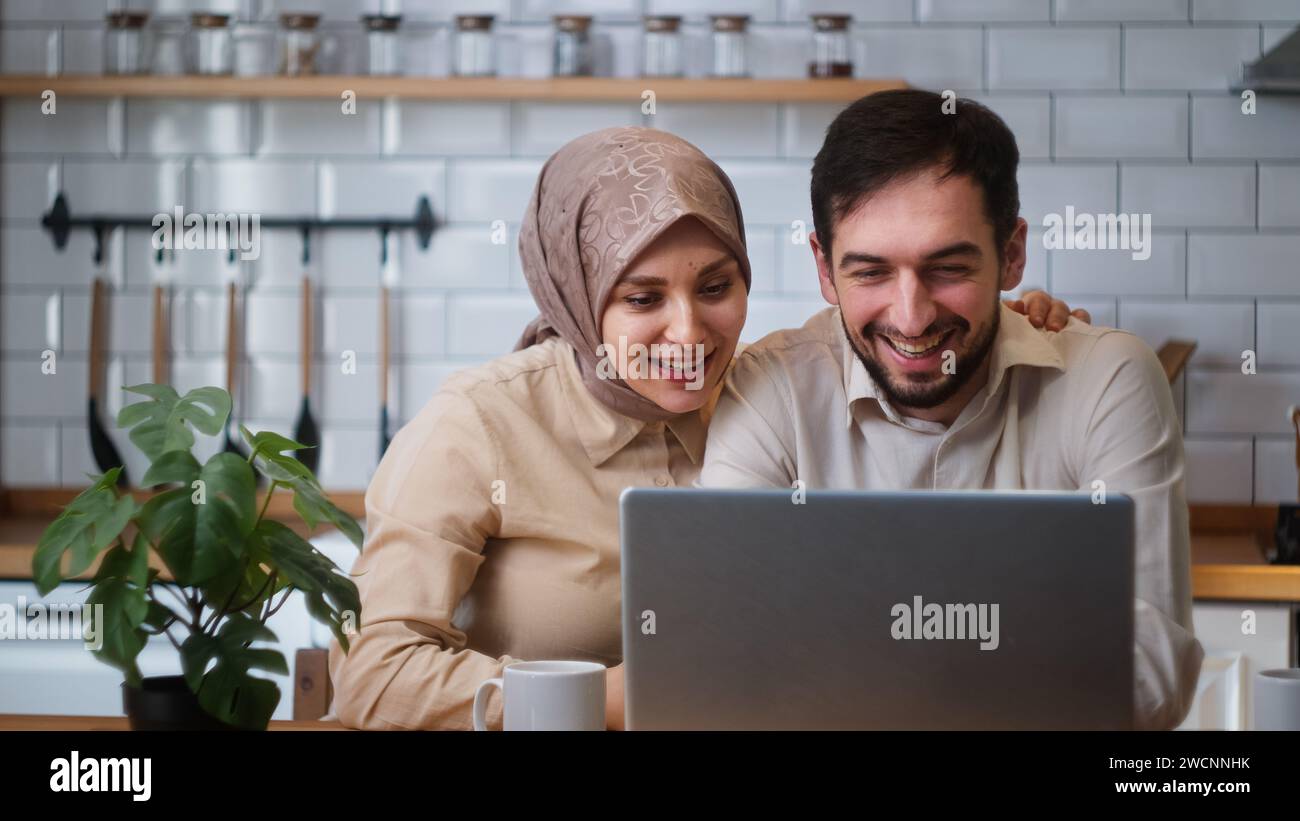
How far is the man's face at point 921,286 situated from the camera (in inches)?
58.7

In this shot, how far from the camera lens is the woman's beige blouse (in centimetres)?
Answer: 149

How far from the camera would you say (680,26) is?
2.73 metres

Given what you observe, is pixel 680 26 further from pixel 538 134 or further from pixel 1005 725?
pixel 1005 725

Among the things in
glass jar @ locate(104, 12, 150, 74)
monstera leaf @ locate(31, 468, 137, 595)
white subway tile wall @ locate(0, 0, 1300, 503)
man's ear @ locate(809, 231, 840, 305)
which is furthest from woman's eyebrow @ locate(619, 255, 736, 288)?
glass jar @ locate(104, 12, 150, 74)

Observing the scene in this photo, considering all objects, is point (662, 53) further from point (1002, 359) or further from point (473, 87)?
point (1002, 359)

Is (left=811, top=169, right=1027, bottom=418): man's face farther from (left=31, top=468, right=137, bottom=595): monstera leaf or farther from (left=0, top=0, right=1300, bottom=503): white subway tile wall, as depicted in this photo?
(left=0, top=0, right=1300, bottom=503): white subway tile wall

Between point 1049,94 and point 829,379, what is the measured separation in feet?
4.81

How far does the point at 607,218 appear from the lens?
5.19 ft

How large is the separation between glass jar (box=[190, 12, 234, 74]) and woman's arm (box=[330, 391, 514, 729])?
4.74 ft

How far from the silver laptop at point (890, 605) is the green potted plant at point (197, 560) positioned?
0.28 meters

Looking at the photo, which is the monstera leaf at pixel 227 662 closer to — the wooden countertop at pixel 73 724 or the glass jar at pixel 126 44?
the wooden countertop at pixel 73 724

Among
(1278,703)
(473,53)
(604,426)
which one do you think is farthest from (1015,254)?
(473,53)

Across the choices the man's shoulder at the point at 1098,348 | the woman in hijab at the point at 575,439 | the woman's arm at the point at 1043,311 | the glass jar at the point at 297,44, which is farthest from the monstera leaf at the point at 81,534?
the glass jar at the point at 297,44
